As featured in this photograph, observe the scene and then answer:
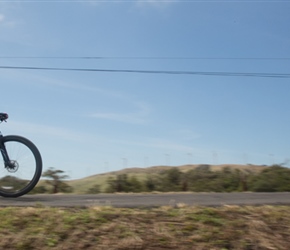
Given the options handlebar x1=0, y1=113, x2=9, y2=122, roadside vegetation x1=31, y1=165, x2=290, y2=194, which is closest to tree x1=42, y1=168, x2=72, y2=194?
roadside vegetation x1=31, y1=165, x2=290, y2=194

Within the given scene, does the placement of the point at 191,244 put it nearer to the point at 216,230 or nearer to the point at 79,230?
the point at 216,230

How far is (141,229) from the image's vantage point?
474 cm

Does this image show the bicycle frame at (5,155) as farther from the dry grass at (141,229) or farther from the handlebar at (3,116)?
the dry grass at (141,229)

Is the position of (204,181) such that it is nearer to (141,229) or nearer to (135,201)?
(135,201)

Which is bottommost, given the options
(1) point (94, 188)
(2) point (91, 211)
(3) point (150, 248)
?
(3) point (150, 248)

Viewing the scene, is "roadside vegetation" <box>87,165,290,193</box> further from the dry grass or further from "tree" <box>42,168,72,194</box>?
the dry grass

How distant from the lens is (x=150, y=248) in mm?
4406

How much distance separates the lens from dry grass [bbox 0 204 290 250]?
4.43m

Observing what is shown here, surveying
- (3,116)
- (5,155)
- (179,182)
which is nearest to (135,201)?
(5,155)

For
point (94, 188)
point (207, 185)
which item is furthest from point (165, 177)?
point (94, 188)

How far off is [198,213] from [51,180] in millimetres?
7624

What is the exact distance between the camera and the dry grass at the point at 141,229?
443 centimetres

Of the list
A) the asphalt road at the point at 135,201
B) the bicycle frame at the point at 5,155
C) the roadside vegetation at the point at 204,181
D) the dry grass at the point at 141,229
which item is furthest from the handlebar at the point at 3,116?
the roadside vegetation at the point at 204,181

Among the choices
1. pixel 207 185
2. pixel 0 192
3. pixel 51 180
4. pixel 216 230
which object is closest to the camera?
pixel 216 230
